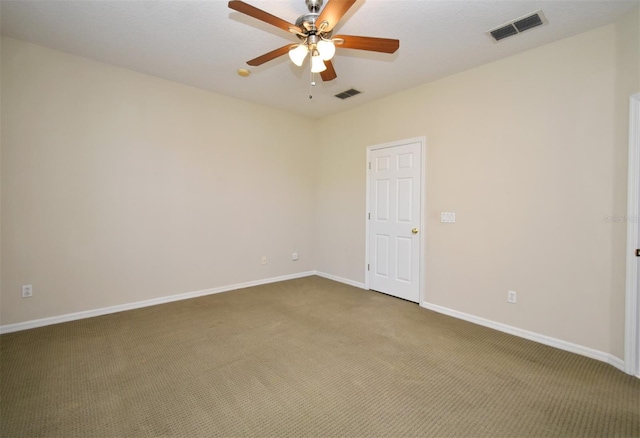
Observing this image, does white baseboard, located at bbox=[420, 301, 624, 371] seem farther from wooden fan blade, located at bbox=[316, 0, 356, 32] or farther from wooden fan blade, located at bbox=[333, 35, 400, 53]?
wooden fan blade, located at bbox=[316, 0, 356, 32]

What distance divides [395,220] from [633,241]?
2.35 m

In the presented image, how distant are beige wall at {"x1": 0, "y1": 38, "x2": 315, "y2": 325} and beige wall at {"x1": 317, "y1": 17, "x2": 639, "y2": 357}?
250cm

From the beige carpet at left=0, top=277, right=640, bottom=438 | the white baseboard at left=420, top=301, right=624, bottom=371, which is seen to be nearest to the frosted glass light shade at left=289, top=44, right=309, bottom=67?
the beige carpet at left=0, top=277, right=640, bottom=438

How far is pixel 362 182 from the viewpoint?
468 centimetres

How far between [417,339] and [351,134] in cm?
326

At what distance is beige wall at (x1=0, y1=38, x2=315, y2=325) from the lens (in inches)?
118

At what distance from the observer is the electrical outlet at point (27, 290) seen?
302 centimetres

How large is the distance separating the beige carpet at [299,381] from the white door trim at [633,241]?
0.63 feet

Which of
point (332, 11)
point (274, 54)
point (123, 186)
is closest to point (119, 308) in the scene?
point (123, 186)

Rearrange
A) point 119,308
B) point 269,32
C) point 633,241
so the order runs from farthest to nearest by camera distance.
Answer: point 119,308
point 269,32
point 633,241

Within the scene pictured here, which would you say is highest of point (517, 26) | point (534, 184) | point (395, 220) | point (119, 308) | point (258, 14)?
point (517, 26)

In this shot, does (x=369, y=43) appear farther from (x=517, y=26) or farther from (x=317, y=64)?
(x=517, y=26)

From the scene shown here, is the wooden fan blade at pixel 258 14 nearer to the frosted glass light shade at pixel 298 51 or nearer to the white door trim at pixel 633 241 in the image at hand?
the frosted glass light shade at pixel 298 51

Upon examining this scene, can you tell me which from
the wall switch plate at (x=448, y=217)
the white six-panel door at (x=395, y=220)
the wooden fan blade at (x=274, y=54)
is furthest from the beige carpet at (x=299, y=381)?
the wooden fan blade at (x=274, y=54)
